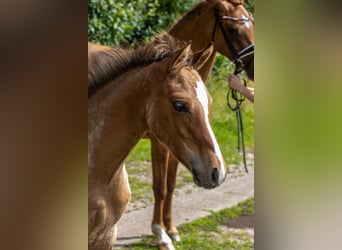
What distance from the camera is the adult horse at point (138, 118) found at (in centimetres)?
167

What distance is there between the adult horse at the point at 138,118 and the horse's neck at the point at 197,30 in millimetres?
319

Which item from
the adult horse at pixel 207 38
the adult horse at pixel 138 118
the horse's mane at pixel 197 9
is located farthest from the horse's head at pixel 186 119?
the horse's mane at pixel 197 9

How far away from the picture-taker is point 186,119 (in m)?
1.66

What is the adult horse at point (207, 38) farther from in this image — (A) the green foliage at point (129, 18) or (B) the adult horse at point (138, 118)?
(B) the adult horse at point (138, 118)

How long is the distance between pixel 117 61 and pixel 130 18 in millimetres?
482

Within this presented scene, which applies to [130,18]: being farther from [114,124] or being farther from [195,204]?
[195,204]

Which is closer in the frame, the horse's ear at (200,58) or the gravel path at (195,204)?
the horse's ear at (200,58)

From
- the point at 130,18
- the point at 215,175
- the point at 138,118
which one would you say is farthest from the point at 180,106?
the point at 130,18

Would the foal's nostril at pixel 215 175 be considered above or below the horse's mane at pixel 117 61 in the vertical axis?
below
